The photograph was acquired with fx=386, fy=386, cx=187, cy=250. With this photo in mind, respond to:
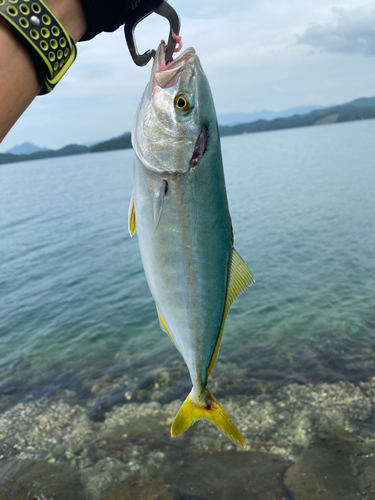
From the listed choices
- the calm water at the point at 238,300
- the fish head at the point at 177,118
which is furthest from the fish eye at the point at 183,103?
the calm water at the point at 238,300

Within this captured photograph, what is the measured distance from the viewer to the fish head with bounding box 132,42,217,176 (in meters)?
2.05

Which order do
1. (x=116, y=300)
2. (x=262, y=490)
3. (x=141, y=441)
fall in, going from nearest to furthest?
(x=262, y=490), (x=141, y=441), (x=116, y=300)

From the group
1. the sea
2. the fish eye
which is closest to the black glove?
the fish eye

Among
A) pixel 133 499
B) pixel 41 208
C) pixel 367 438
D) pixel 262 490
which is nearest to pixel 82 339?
pixel 133 499

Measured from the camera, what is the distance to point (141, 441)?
22.9 feet

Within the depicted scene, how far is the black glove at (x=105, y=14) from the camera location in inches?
66.1

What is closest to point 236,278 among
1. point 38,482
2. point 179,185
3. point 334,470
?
point 179,185

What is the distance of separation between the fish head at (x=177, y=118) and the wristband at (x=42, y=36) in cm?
60

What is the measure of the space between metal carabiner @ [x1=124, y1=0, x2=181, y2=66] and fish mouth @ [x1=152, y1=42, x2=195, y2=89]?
6 centimetres

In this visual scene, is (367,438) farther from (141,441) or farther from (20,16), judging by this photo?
(20,16)

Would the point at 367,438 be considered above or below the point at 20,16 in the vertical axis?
below

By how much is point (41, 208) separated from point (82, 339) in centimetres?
2973

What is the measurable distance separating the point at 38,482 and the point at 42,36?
277 inches

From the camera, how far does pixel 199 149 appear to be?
6.73 ft
